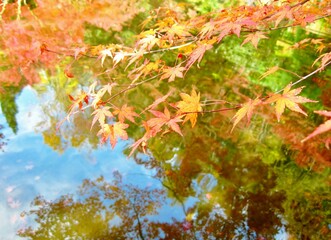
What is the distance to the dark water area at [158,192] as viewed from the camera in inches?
114

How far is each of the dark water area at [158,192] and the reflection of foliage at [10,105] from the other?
0.24m

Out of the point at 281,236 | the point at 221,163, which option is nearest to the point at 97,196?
the point at 221,163

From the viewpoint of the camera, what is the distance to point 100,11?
7.45 metres

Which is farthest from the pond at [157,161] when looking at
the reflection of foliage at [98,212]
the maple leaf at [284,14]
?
the maple leaf at [284,14]

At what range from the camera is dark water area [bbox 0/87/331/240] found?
2898 millimetres

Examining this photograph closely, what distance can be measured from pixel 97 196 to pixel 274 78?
164 inches

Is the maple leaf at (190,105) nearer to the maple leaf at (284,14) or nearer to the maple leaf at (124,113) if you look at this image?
the maple leaf at (124,113)

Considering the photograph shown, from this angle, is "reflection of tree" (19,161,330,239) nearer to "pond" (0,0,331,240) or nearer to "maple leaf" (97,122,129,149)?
"pond" (0,0,331,240)

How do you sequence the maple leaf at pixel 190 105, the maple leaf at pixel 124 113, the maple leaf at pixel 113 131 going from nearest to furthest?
the maple leaf at pixel 190 105 < the maple leaf at pixel 113 131 < the maple leaf at pixel 124 113

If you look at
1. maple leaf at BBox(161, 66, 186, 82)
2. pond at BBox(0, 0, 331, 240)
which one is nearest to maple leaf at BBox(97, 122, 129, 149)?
pond at BBox(0, 0, 331, 240)

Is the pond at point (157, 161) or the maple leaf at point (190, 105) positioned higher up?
the pond at point (157, 161)

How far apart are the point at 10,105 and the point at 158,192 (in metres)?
2.90

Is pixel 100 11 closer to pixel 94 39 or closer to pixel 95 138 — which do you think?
pixel 94 39

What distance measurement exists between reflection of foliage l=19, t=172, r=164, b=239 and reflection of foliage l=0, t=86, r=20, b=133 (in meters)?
1.57
